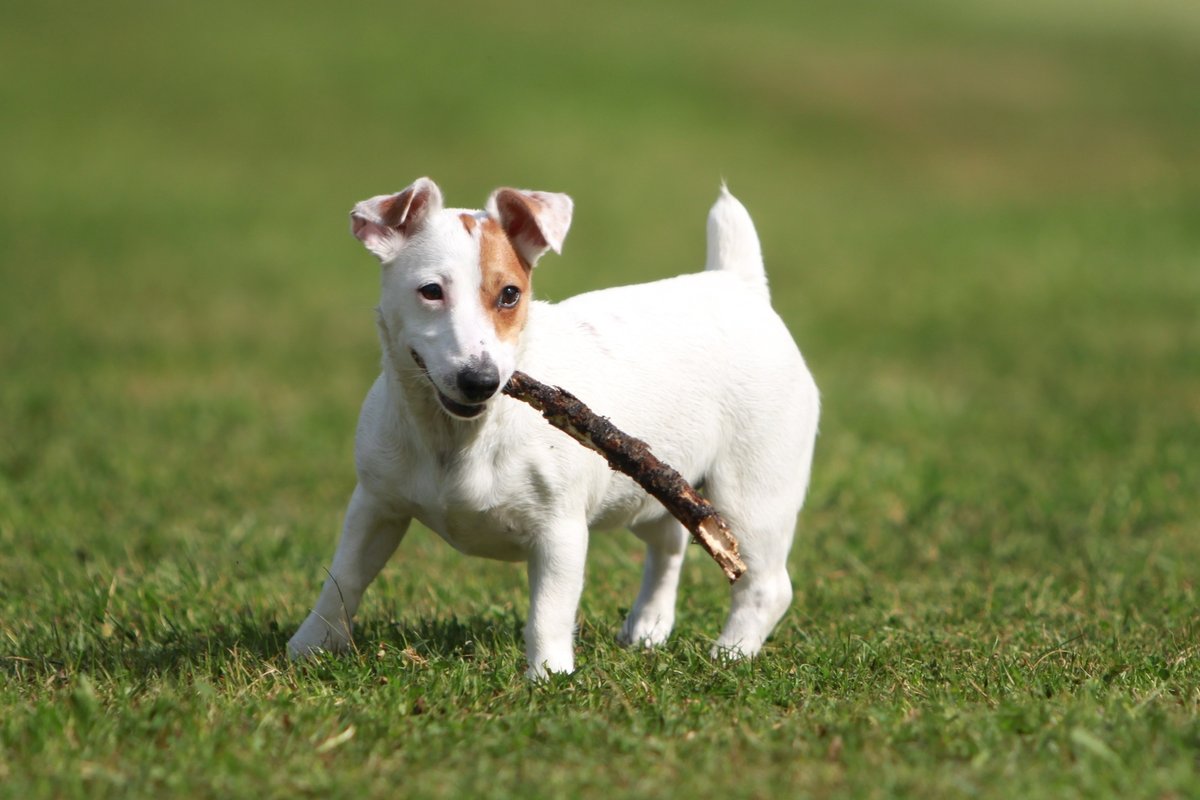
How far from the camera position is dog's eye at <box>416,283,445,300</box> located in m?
4.71

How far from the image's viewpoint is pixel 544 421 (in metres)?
5.04

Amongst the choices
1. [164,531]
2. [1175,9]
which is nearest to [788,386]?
[164,531]

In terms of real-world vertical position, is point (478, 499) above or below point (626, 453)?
below

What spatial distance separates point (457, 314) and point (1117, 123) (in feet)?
93.2

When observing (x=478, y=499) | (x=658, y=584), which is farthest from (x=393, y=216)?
(x=658, y=584)

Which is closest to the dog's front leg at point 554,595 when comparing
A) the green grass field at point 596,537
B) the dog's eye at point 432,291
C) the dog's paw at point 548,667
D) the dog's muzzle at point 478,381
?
the dog's paw at point 548,667

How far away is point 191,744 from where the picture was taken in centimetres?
416

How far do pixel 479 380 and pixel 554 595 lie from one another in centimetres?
85

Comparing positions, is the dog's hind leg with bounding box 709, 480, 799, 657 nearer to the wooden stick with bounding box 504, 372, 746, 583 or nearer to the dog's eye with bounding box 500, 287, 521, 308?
the wooden stick with bounding box 504, 372, 746, 583

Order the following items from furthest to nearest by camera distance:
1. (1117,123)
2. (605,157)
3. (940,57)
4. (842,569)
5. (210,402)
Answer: (940,57)
(1117,123)
(605,157)
(210,402)
(842,569)

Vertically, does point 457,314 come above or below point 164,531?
above

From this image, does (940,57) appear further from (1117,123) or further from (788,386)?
(788,386)

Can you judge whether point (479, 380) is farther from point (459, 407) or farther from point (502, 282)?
point (502, 282)

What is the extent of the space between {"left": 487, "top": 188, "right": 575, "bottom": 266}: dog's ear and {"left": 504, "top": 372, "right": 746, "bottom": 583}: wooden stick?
427mm
